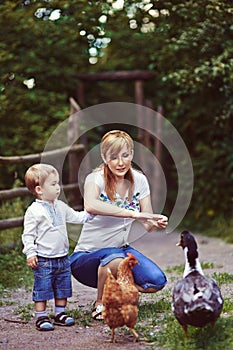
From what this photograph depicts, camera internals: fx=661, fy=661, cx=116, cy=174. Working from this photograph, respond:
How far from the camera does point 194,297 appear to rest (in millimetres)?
3424

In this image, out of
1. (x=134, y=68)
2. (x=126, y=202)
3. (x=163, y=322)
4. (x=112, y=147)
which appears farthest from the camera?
(x=134, y=68)

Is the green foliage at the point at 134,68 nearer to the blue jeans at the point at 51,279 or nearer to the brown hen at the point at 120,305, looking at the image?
the blue jeans at the point at 51,279

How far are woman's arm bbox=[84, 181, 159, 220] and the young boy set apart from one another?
205 mm

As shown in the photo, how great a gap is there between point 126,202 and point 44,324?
0.97 meters

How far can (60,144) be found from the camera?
895 centimetres

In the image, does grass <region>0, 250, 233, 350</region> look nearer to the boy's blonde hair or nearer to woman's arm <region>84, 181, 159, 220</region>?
woman's arm <region>84, 181, 159, 220</region>

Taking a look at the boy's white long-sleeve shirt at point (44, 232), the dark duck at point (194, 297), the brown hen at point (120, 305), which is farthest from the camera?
the boy's white long-sleeve shirt at point (44, 232)

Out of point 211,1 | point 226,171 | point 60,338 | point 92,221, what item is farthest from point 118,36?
point 60,338

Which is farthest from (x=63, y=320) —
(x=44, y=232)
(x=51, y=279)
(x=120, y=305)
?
(x=120, y=305)

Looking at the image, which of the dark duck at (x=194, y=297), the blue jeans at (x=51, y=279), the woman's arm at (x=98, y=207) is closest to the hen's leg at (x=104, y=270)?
the blue jeans at (x=51, y=279)

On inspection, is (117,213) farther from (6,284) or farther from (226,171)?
(226,171)

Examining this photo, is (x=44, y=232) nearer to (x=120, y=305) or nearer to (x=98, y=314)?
(x=98, y=314)

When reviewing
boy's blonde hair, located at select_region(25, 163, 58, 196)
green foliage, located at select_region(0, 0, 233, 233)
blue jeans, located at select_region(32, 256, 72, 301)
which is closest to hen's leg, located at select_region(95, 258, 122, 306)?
blue jeans, located at select_region(32, 256, 72, 301)

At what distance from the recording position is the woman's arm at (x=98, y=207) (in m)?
4.17
